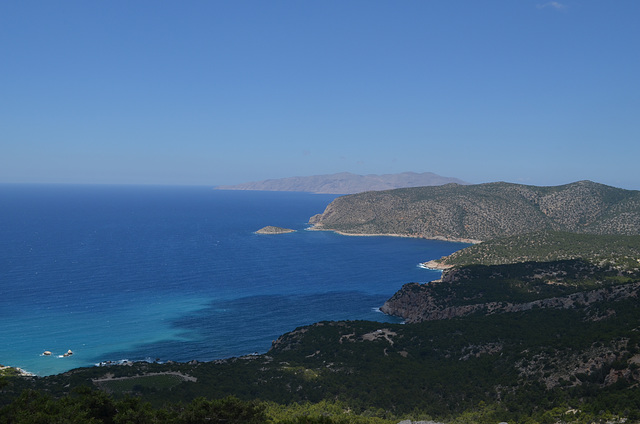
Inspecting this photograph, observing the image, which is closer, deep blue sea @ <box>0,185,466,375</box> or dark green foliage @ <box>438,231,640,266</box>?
deep blue sea @ <box>0,185,466,375</box>

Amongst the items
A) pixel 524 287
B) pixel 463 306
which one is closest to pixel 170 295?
pixel 463 306

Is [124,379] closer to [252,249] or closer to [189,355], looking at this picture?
[189,355]

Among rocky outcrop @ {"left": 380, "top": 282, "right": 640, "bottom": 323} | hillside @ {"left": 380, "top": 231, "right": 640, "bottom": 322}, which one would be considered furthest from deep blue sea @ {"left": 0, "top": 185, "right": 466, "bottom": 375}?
hillside @ {"left": 380, "top": 231, "right": 640, "bottom": 322}

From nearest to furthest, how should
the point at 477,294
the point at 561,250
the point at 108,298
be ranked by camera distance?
the point at 477,294, the point at 108,298, the point at 561,250

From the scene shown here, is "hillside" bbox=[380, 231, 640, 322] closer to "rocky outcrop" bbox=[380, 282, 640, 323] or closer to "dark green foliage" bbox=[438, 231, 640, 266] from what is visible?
"rocky outcrop" bbox=[380, 282, 640, 323]

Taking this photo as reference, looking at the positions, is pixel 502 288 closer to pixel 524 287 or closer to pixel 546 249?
pixel 524 287

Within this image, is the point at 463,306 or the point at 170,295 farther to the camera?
the point at 170,295

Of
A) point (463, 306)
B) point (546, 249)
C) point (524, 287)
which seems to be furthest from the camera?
point (546, 249)

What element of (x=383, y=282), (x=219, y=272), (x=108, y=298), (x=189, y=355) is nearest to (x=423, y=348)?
(x=189, y=355)

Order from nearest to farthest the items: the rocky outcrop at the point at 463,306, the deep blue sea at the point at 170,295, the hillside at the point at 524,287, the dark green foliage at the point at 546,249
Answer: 1. the rocky outcrop at the point at 463,306
2. the hillside at the point at 524,287
3. the deep blue sea at the point at 170,295
4. the dark green foliage at the point at 546,249

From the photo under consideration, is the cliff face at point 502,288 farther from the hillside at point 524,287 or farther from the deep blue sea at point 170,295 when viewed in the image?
the deep blue sea at point 170,295

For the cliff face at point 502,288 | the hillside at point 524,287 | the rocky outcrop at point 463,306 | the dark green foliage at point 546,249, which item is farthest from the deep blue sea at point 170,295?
the dark green foliage at point 546,249
